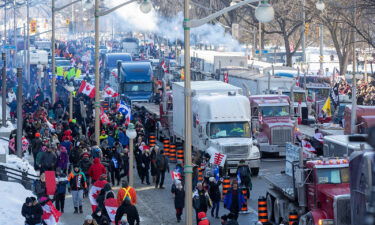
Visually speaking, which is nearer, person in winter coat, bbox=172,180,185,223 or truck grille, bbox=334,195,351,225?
truck grille, bbox=334,195,351,225

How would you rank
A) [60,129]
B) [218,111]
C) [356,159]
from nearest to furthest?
[356,159], [218,111], [60,129]

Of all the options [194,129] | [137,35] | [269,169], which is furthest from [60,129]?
→ [137,35]

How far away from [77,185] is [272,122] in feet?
44.7

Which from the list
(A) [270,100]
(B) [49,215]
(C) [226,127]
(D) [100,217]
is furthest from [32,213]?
(A) [270,100]

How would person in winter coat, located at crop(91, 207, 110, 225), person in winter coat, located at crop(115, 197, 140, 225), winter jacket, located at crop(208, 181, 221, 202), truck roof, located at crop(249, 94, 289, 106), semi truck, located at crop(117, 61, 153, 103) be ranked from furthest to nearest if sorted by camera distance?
1. semi truck, located at crop(117, 61, 153, 103)
2. truck roof, located at crop(249, 94, 289, 106)
3. winter jacket, located at crop(208, 181, 221, 202)
4. person in winter coat, located at crop(115, 197, 140, 225)
5. person in winter coat, located at crop(91, 207, 110, 225)

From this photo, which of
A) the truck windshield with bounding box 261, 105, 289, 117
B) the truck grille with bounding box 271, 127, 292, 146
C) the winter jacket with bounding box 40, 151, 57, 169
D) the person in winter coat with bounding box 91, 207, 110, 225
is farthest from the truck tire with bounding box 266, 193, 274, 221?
the truck windshield with bounding box 261, 105, 289, 117

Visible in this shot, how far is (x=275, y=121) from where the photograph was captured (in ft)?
125

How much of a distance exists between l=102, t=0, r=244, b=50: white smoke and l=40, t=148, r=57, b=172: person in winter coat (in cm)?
5898

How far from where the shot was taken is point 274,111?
38.7 m

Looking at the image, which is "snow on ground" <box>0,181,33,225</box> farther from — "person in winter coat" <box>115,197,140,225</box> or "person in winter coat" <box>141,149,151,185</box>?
"person in winter coat" <box>141,149,151,185</box>

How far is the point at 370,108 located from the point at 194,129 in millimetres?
6128

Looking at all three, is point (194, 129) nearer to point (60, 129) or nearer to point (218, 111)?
point (218, 111)

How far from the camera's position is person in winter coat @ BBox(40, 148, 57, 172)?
29.6 metres

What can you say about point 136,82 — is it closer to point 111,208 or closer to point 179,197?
point 179,197
